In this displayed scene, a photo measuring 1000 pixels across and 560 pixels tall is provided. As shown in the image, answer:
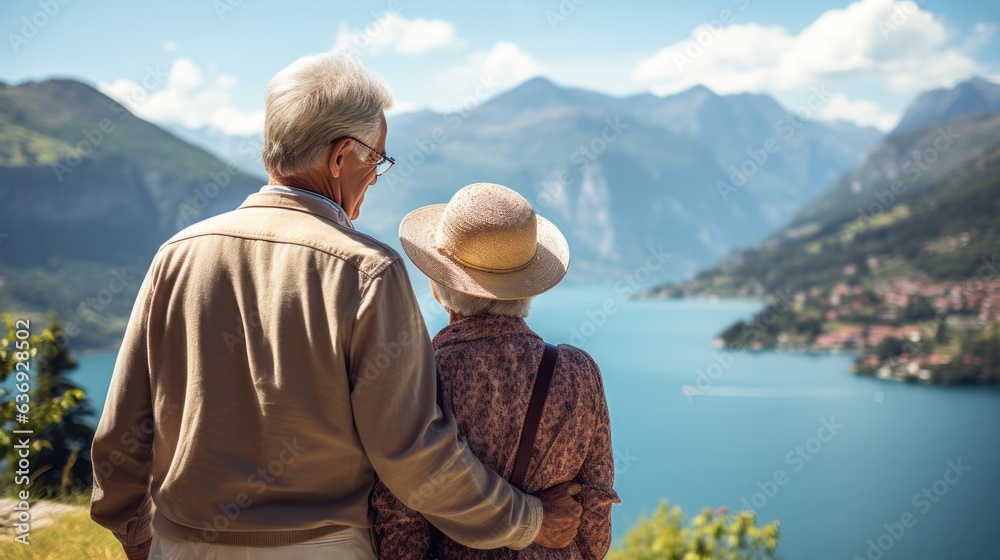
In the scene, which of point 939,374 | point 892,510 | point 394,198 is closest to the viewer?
point 892,510

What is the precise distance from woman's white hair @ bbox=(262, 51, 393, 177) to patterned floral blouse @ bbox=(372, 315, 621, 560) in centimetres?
45

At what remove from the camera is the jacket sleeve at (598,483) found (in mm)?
1557

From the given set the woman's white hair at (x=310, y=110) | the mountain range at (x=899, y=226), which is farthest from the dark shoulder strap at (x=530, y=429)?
the mountain range at (x=899, y=226)

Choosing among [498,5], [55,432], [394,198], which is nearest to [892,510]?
[55,432]

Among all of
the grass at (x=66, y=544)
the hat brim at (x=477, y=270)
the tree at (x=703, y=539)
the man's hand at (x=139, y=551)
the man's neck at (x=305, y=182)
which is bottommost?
the tree at (x=703, y=539)

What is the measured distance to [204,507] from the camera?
1.27m

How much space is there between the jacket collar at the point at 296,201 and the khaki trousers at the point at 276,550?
1.78 feet

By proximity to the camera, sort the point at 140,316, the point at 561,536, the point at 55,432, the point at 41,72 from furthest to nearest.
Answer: the point at 41,72, the point at 55,432, the point at 561,536, the point at 140,316

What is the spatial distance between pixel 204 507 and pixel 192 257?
42 cm

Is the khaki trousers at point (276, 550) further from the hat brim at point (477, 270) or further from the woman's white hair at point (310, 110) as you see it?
the woman's white hair at point (310, 110)

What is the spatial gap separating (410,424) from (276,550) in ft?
1.02

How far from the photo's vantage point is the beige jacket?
4.01ft

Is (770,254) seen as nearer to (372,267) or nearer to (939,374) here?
(939,374)

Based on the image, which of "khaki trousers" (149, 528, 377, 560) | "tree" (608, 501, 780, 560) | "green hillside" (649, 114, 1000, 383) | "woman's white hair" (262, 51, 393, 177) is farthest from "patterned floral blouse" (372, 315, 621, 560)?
"green hillside" (649, 114, 1000, 383)
